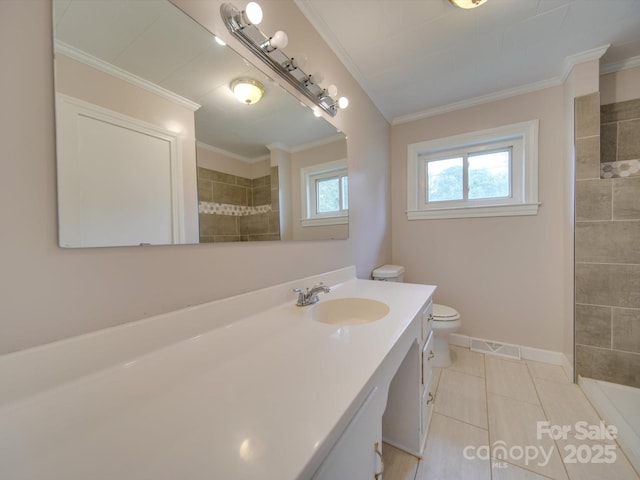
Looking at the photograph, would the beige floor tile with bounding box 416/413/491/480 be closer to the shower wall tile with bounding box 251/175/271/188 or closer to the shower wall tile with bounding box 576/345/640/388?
the shower wall tile with bounding box 576/345/640/388


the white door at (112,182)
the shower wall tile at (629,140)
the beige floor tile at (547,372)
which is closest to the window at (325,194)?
the white door at (112,182)

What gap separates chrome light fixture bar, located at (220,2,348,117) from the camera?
0.87 meters

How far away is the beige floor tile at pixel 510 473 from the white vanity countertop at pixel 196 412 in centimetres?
97

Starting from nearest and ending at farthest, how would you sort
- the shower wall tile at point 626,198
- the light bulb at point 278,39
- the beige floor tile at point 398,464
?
the light bulb at point 278,39 → the beige floor tile at point 398,464 → the shower wall tile at point 626,198

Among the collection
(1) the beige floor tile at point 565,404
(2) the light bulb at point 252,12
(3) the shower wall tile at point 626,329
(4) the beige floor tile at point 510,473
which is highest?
(2) the light bulb at point 252,12

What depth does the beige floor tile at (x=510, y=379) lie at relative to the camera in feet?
5.07

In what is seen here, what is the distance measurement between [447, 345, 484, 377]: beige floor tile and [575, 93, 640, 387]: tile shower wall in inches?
23.0

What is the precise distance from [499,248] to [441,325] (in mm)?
887

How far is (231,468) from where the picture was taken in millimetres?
326

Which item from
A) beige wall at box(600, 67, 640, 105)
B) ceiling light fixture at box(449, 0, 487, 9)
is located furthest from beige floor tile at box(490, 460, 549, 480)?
beige wall at box(600, 67, 640, 105)

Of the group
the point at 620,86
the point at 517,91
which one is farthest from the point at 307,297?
the point at 620,86

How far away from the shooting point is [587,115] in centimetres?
160

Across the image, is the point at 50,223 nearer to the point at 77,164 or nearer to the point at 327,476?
the point at 77,164

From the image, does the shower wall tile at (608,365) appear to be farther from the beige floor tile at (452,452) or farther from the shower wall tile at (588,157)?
the shower wall tile at (588,157)
